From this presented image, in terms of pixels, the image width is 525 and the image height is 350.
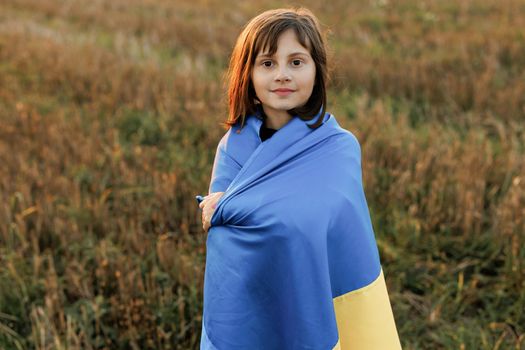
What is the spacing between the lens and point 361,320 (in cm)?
163

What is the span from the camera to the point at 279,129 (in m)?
1.61

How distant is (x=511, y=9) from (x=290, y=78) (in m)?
8.83

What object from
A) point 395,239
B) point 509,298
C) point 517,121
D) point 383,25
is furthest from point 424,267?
point 383,25

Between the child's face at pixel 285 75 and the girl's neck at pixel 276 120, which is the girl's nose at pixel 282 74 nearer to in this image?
the child's face at pixel 285 75

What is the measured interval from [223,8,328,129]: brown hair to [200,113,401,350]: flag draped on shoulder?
0.16ft

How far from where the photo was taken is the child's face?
153 cm

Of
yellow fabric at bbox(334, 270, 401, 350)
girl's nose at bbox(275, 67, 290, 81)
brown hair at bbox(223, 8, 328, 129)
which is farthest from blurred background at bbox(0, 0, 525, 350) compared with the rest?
yellow fabric at bbox(334, 270, 401, 350)

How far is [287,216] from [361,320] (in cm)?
43

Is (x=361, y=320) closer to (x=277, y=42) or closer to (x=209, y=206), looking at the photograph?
(x=209, y=206)

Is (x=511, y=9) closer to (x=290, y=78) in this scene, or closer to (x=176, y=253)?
(x=176, y=253)

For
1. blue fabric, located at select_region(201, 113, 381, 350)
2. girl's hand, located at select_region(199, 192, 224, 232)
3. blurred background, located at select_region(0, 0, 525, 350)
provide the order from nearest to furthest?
blue fabric, located at select_region(201, 113, 381, 350) < girl's hand, located at select_region(199, 192, 224, 232) < blurred background, located at select_region(0, 0, 525, 350)

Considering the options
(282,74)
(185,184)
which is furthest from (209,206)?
(185,184)

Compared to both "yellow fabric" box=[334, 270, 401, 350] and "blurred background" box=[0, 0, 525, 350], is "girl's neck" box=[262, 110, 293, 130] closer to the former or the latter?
"blurred background" box=[0, 0, 525, 350]

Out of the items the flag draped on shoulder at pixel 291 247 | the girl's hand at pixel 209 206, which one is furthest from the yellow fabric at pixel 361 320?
the girl's hand at pixel 209 206
